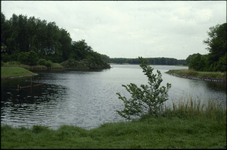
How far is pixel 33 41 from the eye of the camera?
4838 inches

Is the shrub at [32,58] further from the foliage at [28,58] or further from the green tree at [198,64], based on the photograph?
the green tree at [198,64]

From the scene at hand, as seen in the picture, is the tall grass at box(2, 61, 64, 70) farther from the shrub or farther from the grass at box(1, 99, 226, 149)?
the grass at box(1, 99, 226, 149)

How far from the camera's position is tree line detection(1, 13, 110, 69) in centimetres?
11582

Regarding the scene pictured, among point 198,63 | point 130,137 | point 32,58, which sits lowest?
point 130,137

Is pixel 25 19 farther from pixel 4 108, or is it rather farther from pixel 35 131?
pixel 35 131

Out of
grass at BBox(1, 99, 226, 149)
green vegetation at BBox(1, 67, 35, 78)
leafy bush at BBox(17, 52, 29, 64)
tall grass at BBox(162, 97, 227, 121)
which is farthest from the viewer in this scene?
leafy bush at BBox(17, 52, 29, 64)

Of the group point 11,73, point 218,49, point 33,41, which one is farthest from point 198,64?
point 33,41

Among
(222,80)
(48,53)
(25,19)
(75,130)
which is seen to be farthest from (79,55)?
(75,130)

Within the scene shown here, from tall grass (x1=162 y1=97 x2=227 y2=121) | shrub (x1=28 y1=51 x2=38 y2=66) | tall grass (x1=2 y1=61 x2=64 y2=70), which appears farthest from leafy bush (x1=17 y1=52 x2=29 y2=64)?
tall grass (x1=162 y1=97 x2=227 y2=121)

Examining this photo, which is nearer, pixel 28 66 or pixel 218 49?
pixel 218 49

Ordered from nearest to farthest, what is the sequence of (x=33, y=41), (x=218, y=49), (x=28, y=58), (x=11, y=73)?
(x=11, y=73) → (x=218, y=49) → (x=28, y=58) → (x=33, y=41)

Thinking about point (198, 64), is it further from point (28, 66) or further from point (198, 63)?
point (28, 66)

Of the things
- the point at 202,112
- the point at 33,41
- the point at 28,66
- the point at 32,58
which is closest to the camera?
the point at 202,112

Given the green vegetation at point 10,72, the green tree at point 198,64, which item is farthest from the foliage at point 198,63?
the green vegetation at point 10,72
